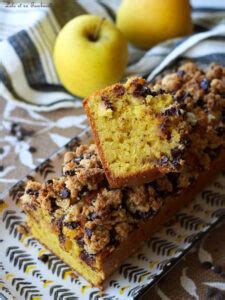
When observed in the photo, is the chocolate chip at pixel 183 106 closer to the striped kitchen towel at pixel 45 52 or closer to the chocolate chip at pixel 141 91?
the chocolate chip at pixel 141 91

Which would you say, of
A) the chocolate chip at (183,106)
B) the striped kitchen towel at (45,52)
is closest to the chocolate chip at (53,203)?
the chocolate chip at (183,106)

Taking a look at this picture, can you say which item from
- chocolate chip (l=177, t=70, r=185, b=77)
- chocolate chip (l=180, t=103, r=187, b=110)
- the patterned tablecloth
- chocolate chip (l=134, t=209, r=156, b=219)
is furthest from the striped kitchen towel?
chocolate chip (l=134, t=209, r=156, b=219)

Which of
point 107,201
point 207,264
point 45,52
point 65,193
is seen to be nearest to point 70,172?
point 65,193

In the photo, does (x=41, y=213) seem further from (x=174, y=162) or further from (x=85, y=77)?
(x=85, y=77)

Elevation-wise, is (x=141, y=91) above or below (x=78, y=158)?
above

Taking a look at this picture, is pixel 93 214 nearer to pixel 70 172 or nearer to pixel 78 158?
pixel 70 172

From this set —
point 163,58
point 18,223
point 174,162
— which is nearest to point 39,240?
point 18,223
